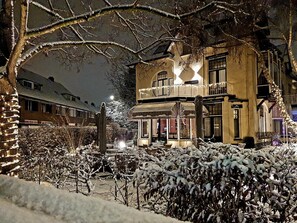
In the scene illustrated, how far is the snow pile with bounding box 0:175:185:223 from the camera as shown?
3082 mm

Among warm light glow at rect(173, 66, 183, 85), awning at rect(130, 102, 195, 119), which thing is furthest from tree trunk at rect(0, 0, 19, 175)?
warm light glow at rect(173, 66, 183, 85)

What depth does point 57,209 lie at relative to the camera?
3.57 metres

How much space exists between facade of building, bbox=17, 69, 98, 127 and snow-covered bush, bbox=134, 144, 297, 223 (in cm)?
2391

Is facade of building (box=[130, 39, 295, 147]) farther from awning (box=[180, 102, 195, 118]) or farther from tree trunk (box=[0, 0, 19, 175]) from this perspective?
tree trunk (box=[0, 0, 19, 175])

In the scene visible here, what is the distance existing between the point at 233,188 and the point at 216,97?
18143 mm

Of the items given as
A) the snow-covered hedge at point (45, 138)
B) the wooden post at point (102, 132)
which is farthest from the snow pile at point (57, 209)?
the snow-covered hedge at point (45, 138)

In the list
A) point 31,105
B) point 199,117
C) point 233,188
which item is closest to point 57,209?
point 233,188

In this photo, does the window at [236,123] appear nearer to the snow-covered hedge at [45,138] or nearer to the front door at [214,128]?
the front door at [214,128]

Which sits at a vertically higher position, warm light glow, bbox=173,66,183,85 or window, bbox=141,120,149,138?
warm light glow, bbox=173,66,183,85

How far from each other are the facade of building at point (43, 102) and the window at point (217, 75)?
563 inches

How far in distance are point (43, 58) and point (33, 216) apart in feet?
27.5

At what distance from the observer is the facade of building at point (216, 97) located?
2156 cm

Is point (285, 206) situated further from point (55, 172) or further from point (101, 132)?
point (101, 132)

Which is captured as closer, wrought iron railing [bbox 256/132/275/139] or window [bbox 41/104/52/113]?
wrought iron railing [bbox 256/132/275/139]
